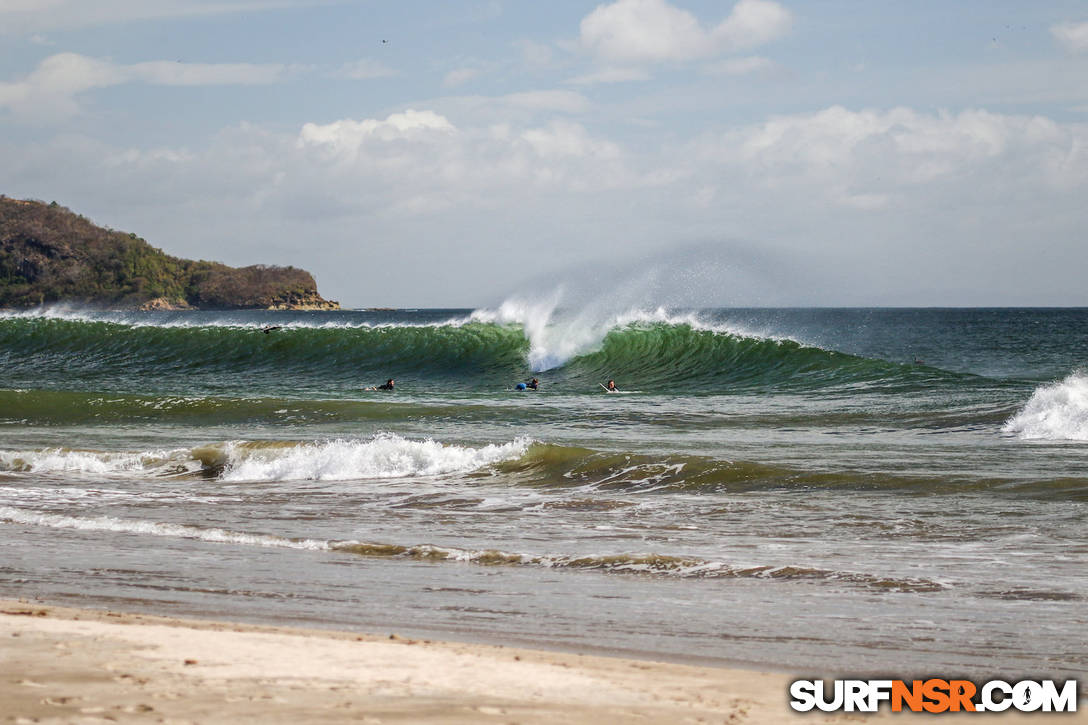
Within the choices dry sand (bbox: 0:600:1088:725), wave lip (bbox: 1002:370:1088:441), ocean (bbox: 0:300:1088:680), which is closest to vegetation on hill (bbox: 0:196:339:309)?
ocean (bbox: 0:300:1088:680)

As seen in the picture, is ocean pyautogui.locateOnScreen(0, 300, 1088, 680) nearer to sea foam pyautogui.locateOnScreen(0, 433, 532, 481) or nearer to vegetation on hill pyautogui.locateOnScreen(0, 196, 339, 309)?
sea foam pyautogui.locateOnScreen(0, 433, 532, 481)

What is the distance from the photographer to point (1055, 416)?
15688mm

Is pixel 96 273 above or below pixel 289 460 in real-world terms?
above

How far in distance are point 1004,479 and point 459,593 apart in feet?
23.8

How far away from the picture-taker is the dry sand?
12.6 ft

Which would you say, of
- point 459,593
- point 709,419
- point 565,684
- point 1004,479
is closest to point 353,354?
point 709,419

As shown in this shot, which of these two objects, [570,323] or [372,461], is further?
[570,323]

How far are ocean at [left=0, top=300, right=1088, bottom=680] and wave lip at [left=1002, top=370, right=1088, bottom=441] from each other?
0.05 m

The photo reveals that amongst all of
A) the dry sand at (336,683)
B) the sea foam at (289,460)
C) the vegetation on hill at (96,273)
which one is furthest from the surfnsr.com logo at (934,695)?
the vegetation on hill at (96,273)

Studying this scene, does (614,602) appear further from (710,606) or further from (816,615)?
(816,615)

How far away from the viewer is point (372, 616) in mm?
6043

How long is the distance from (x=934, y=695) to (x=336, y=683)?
2691 mm

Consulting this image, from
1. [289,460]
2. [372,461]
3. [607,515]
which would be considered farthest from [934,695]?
[289,460]

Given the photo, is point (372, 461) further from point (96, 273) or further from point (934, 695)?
point (96, 273)
